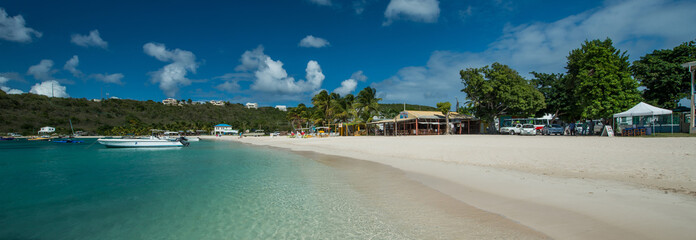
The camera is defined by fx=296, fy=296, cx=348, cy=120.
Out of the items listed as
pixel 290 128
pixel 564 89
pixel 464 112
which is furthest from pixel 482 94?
pixel 290 128

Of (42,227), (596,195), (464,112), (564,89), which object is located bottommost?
(42,227)

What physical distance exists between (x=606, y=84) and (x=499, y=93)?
9335mm

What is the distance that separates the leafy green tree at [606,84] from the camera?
2239 centimetres

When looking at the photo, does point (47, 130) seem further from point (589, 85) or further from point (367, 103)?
point (589, 85)

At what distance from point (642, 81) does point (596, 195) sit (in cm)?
3213

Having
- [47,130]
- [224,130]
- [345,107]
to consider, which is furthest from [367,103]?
[47,130]

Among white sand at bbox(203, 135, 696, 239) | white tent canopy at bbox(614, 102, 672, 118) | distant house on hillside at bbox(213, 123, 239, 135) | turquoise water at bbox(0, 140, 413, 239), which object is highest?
white tent canopy at bbox(614, 102, 672, 118)

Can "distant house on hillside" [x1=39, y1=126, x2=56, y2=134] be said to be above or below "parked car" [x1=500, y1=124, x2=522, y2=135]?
below

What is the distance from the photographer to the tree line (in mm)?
Answer: 22766

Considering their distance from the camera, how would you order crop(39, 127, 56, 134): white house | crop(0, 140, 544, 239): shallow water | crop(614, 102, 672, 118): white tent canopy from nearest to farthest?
1. crop(0, 140, 544, 239): shallow water
2. crop(614, 102, 672, 118): white tent canopy
3. crop(39, 127, 56, 134): white house

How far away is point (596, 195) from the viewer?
18.5 ft

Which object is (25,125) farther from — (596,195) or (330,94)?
(596,195)

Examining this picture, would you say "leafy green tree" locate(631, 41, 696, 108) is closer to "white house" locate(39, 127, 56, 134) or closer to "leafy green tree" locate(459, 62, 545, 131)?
"leafy green tree" locate(459, 62, 545, 131)

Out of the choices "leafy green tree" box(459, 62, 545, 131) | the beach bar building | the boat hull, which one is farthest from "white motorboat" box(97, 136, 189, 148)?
"leafy green tree" box(459, 62, 545, 131)
